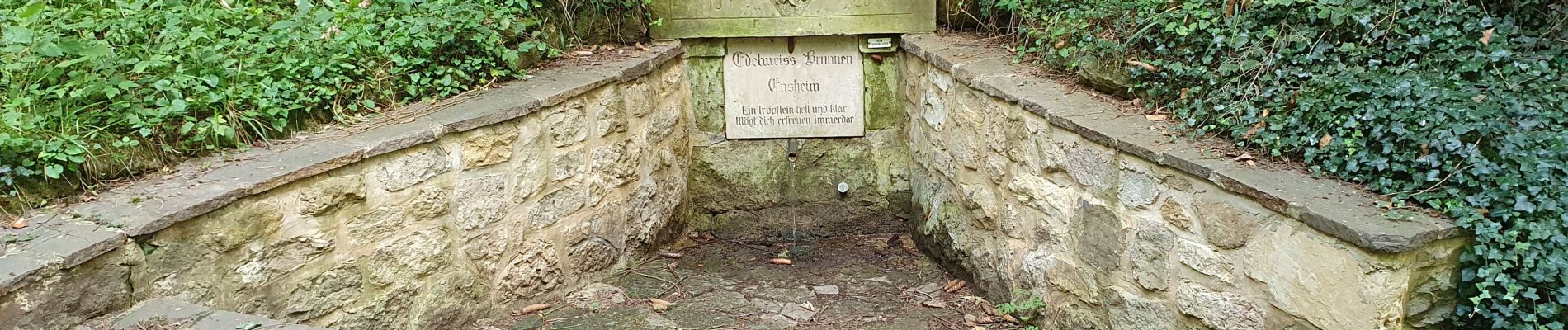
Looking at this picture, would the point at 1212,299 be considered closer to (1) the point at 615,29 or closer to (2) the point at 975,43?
(2) the point at 975,43

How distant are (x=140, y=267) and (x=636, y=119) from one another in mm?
2312

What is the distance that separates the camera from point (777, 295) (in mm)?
4512

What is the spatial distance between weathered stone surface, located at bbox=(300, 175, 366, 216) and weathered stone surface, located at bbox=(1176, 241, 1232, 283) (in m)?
2.38

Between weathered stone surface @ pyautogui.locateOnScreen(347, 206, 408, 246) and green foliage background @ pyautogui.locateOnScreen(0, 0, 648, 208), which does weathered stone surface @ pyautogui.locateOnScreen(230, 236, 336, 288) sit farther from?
green foliage background @ pyautogui.locateOnScreen(0, 0, 648, 208)

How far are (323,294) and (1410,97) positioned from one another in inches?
119

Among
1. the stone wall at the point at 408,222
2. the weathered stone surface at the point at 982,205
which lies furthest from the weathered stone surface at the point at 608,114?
the weathered stone surface at the point at 982,205

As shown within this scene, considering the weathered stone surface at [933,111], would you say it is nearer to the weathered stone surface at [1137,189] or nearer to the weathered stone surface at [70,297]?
the weathered stone surface at [1137,189]

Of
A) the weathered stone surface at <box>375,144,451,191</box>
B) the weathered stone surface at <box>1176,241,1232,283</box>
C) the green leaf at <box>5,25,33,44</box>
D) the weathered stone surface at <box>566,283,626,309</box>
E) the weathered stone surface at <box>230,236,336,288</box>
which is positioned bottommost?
the weathered stone surface at <box>566,283,626,309</box>

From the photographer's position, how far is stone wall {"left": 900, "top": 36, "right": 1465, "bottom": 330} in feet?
8.05

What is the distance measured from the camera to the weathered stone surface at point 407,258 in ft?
10.9

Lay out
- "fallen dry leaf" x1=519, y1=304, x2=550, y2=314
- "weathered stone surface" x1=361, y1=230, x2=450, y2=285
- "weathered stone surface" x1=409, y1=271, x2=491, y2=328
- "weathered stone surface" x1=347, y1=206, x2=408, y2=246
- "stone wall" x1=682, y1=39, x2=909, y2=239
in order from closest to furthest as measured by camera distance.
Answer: "weathered stone surface" x1=347, y1=206, x2=408, y2=246 < "weathered stone surface" x1=361, y1=230, x2=450, y2=285 < "weathered stone surface" x1=409, y1=271, x2=491, y2=328 < "fallen dry leaf" x1=519, y1=304, x2=550, y2=314 < "stone wall" x1=682, y1=39, x2=909, y2=239

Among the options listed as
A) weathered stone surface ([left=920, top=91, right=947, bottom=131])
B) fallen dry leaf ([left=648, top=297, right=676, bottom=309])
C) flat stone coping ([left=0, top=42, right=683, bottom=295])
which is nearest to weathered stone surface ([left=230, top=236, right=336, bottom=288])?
flat stone coping ([left=0, top=42, right=683, bottom=295])

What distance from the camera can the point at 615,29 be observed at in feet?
16.6

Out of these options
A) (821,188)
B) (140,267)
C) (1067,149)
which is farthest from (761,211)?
(140,267)
